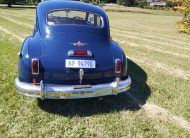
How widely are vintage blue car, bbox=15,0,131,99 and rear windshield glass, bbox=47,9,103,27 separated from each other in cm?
3

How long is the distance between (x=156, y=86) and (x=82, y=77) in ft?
7.51

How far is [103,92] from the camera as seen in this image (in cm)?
482

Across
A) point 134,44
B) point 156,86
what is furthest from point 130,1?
point 156,86

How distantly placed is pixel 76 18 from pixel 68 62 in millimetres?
1626

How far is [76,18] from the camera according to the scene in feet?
19.9

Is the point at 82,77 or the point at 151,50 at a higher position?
the point at 82,77

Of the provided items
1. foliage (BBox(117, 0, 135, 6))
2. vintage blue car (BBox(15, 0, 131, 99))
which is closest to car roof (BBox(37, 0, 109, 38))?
vintage blue car (BBox(15, 0, 131, 99))

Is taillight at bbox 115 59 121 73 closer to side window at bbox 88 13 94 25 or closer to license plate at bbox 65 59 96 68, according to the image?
license plate at bbox 65 59 96 68

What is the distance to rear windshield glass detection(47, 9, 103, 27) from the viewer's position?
572 cm

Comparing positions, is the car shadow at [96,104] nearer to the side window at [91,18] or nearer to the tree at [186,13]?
the side window at [91,18]

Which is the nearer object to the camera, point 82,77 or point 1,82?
point 82,77

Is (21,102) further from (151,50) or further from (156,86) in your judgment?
(151,50)

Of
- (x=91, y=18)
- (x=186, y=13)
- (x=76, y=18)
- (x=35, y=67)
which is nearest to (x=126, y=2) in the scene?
(x=186, y=13)

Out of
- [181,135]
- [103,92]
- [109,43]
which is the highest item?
[109,43]
